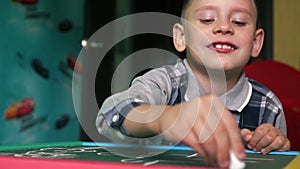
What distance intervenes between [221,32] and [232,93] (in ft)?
0.46

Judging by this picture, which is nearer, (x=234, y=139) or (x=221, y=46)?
(x=234, y=139)

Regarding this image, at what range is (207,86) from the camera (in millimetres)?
849

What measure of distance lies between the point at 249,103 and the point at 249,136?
22 cm

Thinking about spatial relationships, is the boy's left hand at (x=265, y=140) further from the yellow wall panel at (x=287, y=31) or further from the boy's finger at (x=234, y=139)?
the yellow wall panel at (x=287, y=31)

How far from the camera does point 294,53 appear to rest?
7.45 feet

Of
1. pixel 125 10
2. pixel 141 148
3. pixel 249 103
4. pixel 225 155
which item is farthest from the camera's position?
pixel 125 10

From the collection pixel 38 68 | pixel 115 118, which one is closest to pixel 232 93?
pixel 115 118

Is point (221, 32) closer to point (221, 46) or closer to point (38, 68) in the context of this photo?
point (221, 46)

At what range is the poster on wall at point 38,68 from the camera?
2.16 meters

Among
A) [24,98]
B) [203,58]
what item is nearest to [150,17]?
[203,58]

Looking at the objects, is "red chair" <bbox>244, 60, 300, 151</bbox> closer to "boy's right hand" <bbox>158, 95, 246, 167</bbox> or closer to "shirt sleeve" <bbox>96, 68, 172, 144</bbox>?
"shirt sleeve" <bbox>96, 68, 172, 144</bbox>

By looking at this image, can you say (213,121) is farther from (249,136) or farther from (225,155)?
(249,136)

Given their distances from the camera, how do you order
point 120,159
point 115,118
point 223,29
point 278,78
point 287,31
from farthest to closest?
point 287,31
point 278,78
point 223,29
point 115,118
point 120,159

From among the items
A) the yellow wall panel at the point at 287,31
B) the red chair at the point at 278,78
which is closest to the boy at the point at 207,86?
the red chair at the point at 278,78
